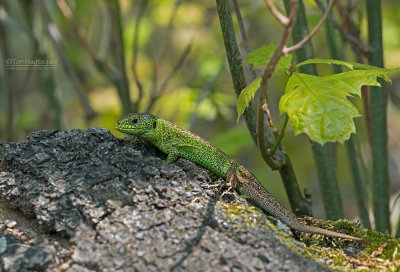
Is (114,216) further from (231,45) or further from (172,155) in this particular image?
(231,45)

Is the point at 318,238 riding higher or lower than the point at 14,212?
lower

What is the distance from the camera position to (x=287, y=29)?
1784 mm

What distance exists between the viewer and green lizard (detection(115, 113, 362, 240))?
3.01 metres

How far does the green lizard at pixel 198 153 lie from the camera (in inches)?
118

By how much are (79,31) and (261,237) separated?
135 inches

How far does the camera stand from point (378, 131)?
3.80 m

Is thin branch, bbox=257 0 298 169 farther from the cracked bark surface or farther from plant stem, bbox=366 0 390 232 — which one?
plant stem, bbox=366 0 390 232

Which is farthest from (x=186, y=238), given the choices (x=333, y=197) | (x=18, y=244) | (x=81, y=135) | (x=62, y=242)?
(x=333, y=197)

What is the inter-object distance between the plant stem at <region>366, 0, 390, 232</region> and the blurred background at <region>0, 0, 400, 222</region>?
11 cm

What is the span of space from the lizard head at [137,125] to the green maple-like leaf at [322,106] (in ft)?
4.40

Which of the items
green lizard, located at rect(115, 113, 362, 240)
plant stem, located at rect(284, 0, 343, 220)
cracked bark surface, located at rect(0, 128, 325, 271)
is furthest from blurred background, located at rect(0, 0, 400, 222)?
cracked bark surface, located at rect(0, 128, 325, 271)

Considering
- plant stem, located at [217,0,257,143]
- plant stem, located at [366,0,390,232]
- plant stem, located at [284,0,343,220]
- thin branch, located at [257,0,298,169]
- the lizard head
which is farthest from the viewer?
plant stem, located at [366,0,390,232]

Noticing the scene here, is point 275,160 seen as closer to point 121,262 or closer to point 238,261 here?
point 238,261

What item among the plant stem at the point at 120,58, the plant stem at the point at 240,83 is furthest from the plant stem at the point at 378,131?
the plant stem at the point at 120,58
